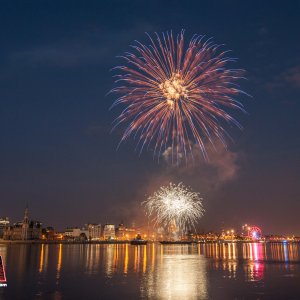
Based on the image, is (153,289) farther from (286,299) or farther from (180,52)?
(180,52)

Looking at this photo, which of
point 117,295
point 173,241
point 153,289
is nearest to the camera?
point 117,295

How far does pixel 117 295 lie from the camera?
73.7ft

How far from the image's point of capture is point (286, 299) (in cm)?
2148

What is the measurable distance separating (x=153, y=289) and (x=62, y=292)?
545 cm

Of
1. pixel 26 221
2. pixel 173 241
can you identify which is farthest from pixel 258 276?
pixel 26 221

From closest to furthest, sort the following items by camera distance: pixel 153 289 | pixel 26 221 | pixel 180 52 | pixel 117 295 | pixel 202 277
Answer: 1. pixel 117 295
2. pixel 153 289
3. pixel 180 52
4. pixel 202 277
5. pixel 26 221

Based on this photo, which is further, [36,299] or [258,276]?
[258,276]

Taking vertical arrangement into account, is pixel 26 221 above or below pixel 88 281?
above

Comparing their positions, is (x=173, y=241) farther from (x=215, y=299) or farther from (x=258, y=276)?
(x=215, y=299)

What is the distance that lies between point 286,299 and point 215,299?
13.1ft

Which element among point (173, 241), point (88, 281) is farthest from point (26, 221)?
point (88, 281)

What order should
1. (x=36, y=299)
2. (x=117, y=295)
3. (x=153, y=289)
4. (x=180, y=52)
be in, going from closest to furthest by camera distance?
(x=36, y=299) → (x=117, y=295) → (x=153, y=289) → (x=180, y=52)

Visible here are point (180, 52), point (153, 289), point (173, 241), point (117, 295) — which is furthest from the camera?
point (173, 241)

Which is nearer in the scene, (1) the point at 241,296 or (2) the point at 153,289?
(1) the point at 241,296
